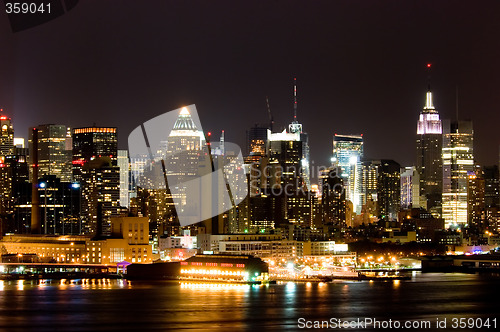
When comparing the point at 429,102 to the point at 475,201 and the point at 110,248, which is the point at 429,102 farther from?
the point at 110,248

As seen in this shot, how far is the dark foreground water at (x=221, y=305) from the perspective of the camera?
73.8 feet

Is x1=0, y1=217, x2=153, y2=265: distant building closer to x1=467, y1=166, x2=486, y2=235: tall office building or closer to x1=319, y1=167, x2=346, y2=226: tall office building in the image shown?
x1=319, y1=167, x2=346, y2=226: tall office building

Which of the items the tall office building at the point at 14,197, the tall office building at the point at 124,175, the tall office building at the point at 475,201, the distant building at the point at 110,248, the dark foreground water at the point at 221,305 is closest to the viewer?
the dark foreground water at the point at 221,305

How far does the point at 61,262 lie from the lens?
42812mm

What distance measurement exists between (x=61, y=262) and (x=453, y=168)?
46602 mm

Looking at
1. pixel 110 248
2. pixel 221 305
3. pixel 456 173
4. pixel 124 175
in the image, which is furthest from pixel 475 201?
pixel 221 305

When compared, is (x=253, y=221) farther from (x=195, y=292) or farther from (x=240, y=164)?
(x=195, y=292)

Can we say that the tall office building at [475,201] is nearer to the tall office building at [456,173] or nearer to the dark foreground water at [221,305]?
the tall office building at [456,173]

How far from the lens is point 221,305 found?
25672mm

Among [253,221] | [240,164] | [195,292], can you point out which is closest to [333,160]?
[240,164]

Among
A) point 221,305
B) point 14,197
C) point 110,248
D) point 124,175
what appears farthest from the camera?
point 124,175

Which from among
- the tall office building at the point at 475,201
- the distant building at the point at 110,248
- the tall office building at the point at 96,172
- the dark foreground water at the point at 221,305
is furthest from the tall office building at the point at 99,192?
the tall office building at the point at 475,201

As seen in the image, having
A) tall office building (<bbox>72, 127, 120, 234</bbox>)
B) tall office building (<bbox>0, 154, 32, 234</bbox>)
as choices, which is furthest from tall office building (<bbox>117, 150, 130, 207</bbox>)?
tall office building (<bbox>0, 154, 32, 234</bbox>)

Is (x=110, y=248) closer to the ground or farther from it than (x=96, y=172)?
closer to the ground
